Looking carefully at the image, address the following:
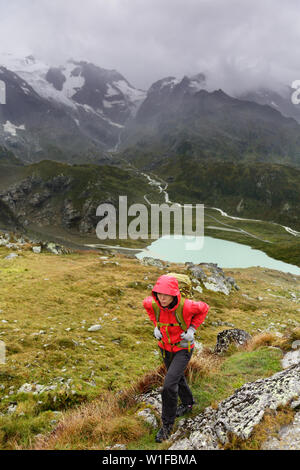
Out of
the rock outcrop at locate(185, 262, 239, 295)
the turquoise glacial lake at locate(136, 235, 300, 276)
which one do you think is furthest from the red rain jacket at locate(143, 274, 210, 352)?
the turquoise glacial lake at locate(136, 235, 300, 276)

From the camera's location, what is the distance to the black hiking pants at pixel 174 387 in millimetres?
5672

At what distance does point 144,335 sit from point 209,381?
668 cm

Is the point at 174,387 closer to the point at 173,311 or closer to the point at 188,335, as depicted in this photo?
the point at 188,335

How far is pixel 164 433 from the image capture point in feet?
17.9

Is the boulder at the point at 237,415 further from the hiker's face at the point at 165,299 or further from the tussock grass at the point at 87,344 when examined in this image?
the hiker's face at the point at 165,299

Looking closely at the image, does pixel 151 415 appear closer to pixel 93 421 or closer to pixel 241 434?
pixel 93 421

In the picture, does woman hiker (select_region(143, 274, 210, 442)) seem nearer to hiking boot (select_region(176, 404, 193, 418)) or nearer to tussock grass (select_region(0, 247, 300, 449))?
hiking boot (select_region(176, 404, 193, 418))

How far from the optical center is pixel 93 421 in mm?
5801

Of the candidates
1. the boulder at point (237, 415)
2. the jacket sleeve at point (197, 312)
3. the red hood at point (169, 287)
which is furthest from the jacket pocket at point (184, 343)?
the boulder at point (237, 415)

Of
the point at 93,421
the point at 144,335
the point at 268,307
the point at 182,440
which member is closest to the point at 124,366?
the point at 144,335

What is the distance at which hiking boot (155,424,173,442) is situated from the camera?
211 inches

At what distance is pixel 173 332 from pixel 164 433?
6.74 feet

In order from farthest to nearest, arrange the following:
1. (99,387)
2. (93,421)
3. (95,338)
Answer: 1. (95,338)
2. (99,387)
3. (93,421)
